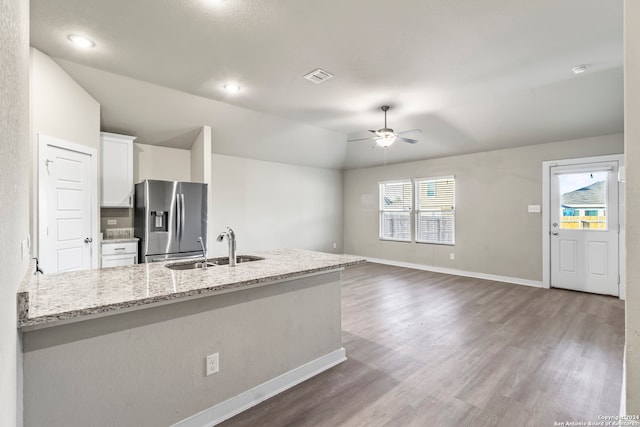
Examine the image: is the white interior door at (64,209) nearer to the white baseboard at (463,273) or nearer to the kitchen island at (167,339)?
the kitchen island at (167,339)

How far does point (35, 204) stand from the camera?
3137 mm

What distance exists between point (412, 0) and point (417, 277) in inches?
191

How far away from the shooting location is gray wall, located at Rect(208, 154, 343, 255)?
609cm

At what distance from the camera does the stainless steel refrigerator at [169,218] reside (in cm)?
432

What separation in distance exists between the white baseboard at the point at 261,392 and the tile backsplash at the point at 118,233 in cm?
380

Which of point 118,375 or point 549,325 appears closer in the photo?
point 118,375

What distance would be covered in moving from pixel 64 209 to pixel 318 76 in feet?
10.8

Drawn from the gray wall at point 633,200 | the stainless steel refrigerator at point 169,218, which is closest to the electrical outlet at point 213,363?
the gray wall at point 633,200

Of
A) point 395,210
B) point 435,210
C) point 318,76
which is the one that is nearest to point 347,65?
point 318,76

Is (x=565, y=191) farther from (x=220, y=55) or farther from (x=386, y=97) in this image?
(x=220, y=55)

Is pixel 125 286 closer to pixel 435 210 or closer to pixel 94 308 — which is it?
pixel 94 308

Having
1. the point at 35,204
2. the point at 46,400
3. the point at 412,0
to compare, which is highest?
the point at 412,0

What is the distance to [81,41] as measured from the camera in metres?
2.92

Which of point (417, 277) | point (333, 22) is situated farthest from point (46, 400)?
point (417, 277)
